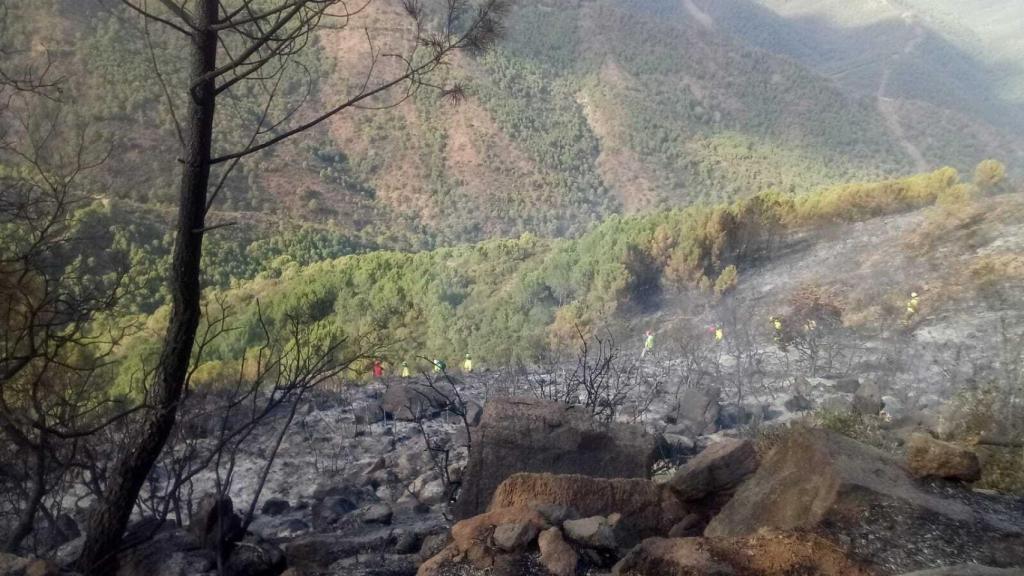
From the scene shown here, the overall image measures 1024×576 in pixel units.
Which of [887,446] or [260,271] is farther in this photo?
[260,271]

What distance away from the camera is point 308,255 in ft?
36.0

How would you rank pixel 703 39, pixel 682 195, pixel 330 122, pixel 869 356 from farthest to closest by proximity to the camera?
pixel 703 39
pixel 682 195
pixel 330 122
pixel 869 356

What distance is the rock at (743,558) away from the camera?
1949 millimetres

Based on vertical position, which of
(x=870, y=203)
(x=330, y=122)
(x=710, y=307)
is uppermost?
(x=330, y=122)

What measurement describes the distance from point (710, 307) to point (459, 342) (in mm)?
3188

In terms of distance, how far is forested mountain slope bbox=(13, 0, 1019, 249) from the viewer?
10.3 meters

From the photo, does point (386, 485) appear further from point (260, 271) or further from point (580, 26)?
point (580, 26)

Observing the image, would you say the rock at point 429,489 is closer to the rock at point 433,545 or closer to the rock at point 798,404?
the rock at point 433,545

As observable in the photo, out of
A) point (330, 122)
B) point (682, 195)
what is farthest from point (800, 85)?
point (330, 122)

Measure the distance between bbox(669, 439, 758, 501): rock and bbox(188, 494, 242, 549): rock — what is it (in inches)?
72.4

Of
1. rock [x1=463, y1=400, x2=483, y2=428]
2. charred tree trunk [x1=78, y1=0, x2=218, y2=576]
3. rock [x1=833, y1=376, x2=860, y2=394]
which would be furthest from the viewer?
rock [x1=833, y1=376, x2=860, y2=394]

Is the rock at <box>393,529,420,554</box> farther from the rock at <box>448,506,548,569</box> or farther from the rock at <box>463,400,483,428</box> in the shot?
the rock at <box>463,400,483,428</box>

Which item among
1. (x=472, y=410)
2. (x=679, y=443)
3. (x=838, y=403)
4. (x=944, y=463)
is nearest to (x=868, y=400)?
(x=838, y=403)

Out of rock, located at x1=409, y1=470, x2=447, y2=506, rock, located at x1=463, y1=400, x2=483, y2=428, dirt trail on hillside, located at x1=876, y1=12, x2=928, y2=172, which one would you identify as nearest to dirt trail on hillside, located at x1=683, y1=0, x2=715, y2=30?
dirt trail on hillside, located at x1=876, y1=12, x2=928, y2=172
